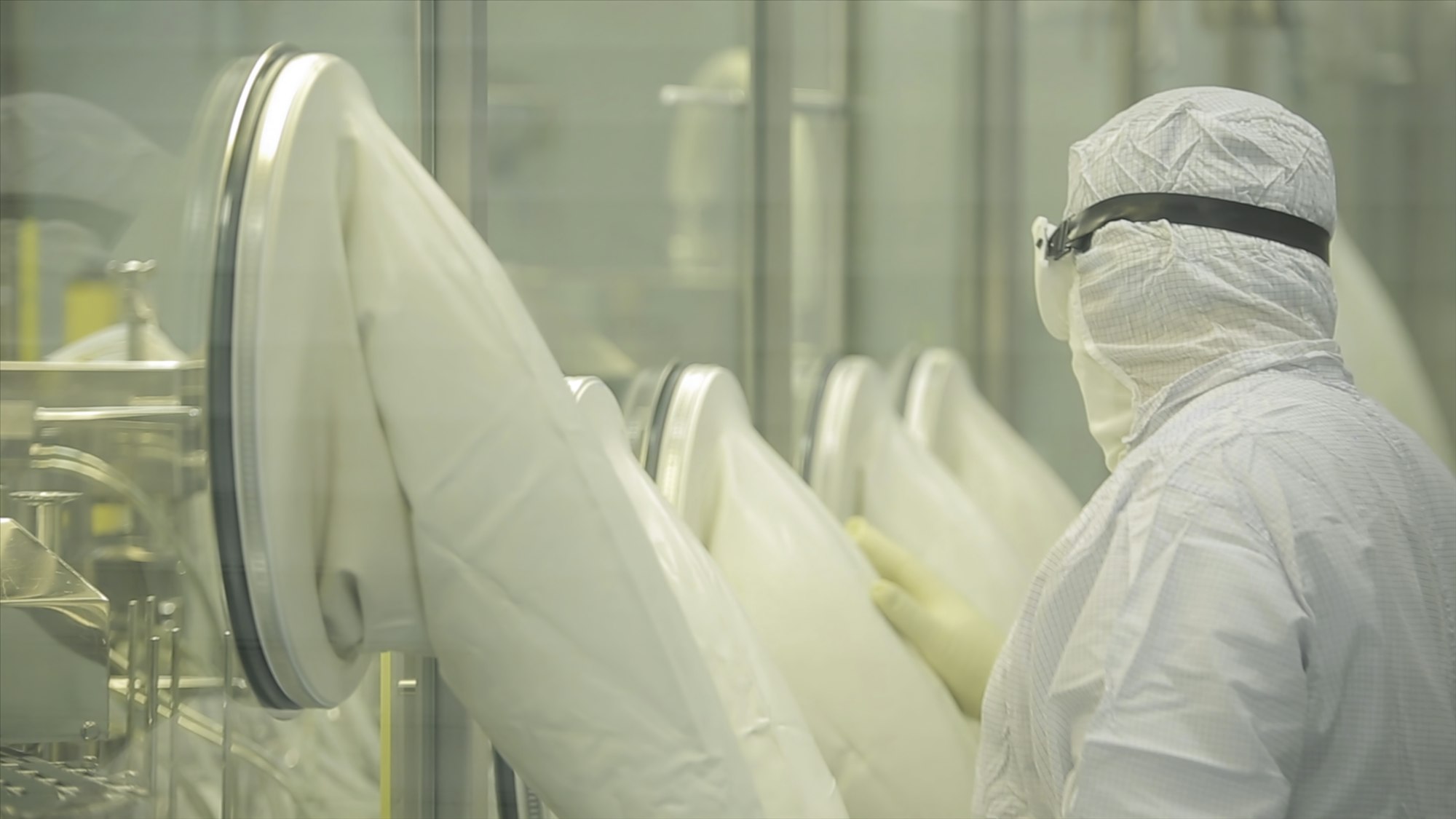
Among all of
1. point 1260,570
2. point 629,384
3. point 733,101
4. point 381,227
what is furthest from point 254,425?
point 733,101

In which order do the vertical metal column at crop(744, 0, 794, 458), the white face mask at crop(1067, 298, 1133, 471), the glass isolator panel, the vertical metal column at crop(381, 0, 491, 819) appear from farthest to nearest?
the vertical metal column at crop(744, 0, 794, 458), the white face mask at crop(1067, 298, 1133, 471), the vertical metal column at crop(381, 0, 491, 819), the glass isolator panel

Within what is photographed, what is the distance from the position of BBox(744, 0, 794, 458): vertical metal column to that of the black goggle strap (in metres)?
0.32

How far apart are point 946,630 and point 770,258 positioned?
30 centimetres

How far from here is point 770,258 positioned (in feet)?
3.21

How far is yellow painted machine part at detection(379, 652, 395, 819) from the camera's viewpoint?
0.65 m

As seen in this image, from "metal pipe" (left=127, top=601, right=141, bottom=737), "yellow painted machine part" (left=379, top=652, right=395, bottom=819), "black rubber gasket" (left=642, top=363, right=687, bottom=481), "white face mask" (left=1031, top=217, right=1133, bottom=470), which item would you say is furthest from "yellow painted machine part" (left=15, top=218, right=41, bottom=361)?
"white face mask" (left=1031, top=217, right=1133, bottom=470)

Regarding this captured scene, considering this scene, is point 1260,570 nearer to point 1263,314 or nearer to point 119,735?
point 1263,314

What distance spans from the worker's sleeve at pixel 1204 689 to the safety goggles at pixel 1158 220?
0.56 feet

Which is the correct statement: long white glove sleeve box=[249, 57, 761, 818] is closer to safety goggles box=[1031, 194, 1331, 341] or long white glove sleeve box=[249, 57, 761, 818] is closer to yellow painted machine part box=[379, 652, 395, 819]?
yellow painted machine part box=[379, 652, 395, 819]

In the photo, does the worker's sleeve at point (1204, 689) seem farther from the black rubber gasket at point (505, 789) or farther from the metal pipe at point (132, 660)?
the metal pipe at point (132, 660)

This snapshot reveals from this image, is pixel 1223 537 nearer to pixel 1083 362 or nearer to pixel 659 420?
pixel 1083 362

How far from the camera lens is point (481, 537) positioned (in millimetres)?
567

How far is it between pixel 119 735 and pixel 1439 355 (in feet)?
2.21

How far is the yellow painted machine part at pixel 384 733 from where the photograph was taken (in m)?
0.65
